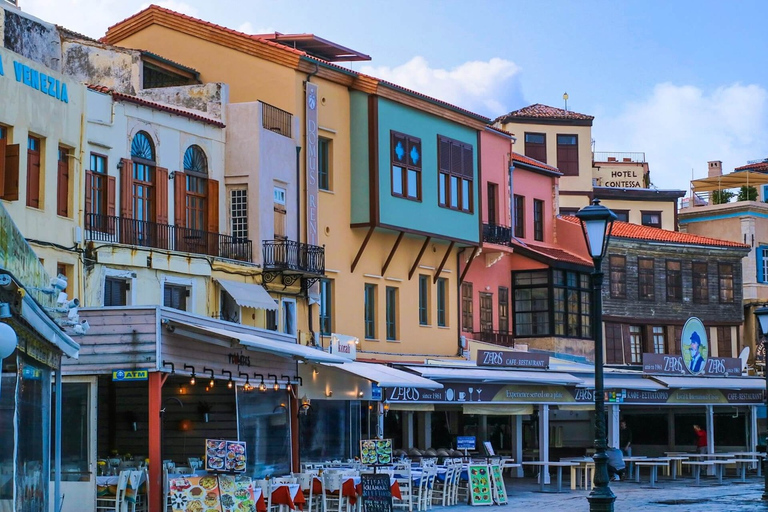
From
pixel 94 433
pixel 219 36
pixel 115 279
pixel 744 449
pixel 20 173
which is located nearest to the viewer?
pixel 94 433

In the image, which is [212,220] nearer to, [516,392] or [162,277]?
[162,277]

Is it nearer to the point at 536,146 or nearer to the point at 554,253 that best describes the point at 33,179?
the point at 554,253

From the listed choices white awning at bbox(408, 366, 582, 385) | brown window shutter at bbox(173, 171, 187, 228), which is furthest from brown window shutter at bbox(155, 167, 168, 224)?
white awning at bbox(408, 366, 582, 385)

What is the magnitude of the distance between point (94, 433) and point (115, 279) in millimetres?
Result: 7126

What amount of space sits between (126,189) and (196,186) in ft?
9.93

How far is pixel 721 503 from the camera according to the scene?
92.1ft

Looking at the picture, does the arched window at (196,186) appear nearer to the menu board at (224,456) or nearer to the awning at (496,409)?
the awning at (496,409)

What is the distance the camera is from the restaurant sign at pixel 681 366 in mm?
41656

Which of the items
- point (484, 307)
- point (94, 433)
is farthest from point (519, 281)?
point (94, 433)

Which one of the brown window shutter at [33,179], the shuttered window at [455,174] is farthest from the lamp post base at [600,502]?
the shuttered window at [455,174]

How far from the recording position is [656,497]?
30672mm

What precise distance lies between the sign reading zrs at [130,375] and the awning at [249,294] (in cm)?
929

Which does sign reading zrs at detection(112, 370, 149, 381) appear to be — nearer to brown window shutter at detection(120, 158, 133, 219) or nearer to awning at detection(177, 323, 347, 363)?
awning at detection(177, 323, 347, 363)

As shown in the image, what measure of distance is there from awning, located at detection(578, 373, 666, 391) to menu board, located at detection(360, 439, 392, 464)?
13510mm
